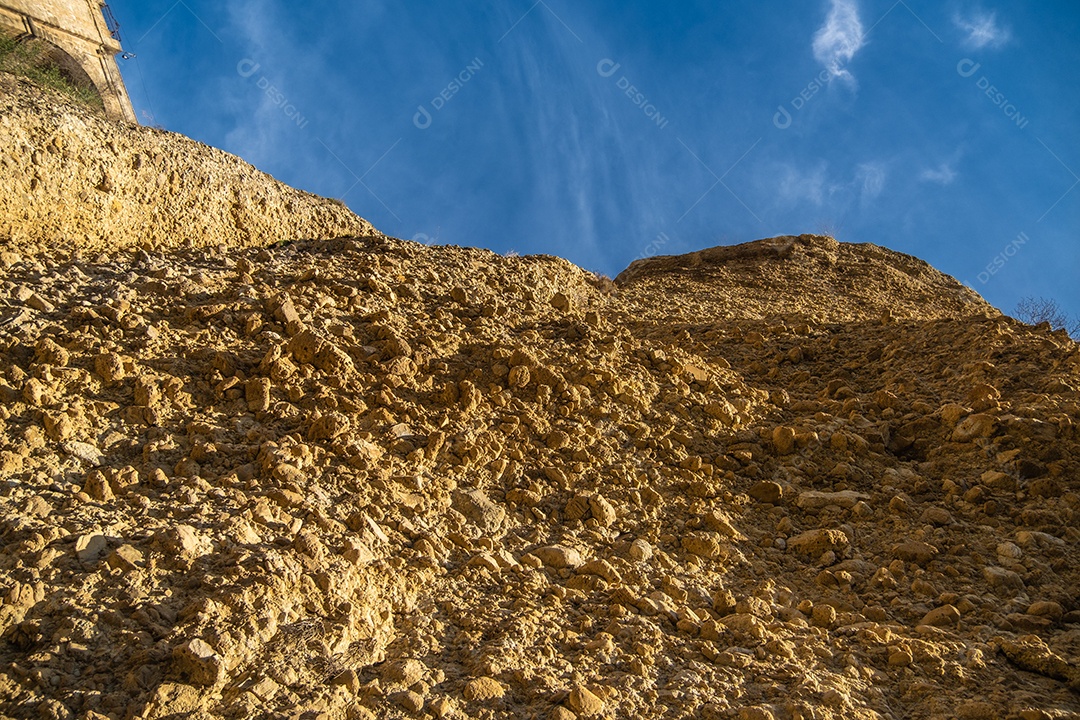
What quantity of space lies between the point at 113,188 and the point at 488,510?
447 centimetres

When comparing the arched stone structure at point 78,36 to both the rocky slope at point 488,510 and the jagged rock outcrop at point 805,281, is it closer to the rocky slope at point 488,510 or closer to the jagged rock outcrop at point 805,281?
the jagged rock outcrop at point 805,281

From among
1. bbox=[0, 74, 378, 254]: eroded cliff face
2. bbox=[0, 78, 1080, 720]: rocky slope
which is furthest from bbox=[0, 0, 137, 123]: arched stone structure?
bbox=[0, 78, 1080, 720]: rocky slope

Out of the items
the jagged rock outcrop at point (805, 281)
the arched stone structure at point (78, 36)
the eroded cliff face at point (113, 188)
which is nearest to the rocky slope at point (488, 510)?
the eroded cliff face at point (113, 188)

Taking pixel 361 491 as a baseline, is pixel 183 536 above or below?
below

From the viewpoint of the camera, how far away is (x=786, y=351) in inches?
267

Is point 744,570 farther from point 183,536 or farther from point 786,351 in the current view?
point 786,351

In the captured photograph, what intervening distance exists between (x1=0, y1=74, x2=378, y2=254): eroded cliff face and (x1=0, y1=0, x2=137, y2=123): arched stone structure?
35.6 ft

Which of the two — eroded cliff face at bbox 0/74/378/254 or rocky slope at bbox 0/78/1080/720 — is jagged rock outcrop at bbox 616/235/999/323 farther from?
eroded cliff face at bbox 0/74/378/254

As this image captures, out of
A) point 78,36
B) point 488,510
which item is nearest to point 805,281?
point 488,510

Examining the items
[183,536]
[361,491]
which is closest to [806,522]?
[361,491]

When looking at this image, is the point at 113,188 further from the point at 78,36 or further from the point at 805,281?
the point at 78,36

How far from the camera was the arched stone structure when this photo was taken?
51.7 feet

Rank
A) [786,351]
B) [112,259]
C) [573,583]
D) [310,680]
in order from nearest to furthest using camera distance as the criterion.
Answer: [310,680]
[573,583]
[112,259]
[786,351]

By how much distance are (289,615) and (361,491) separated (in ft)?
2.98
